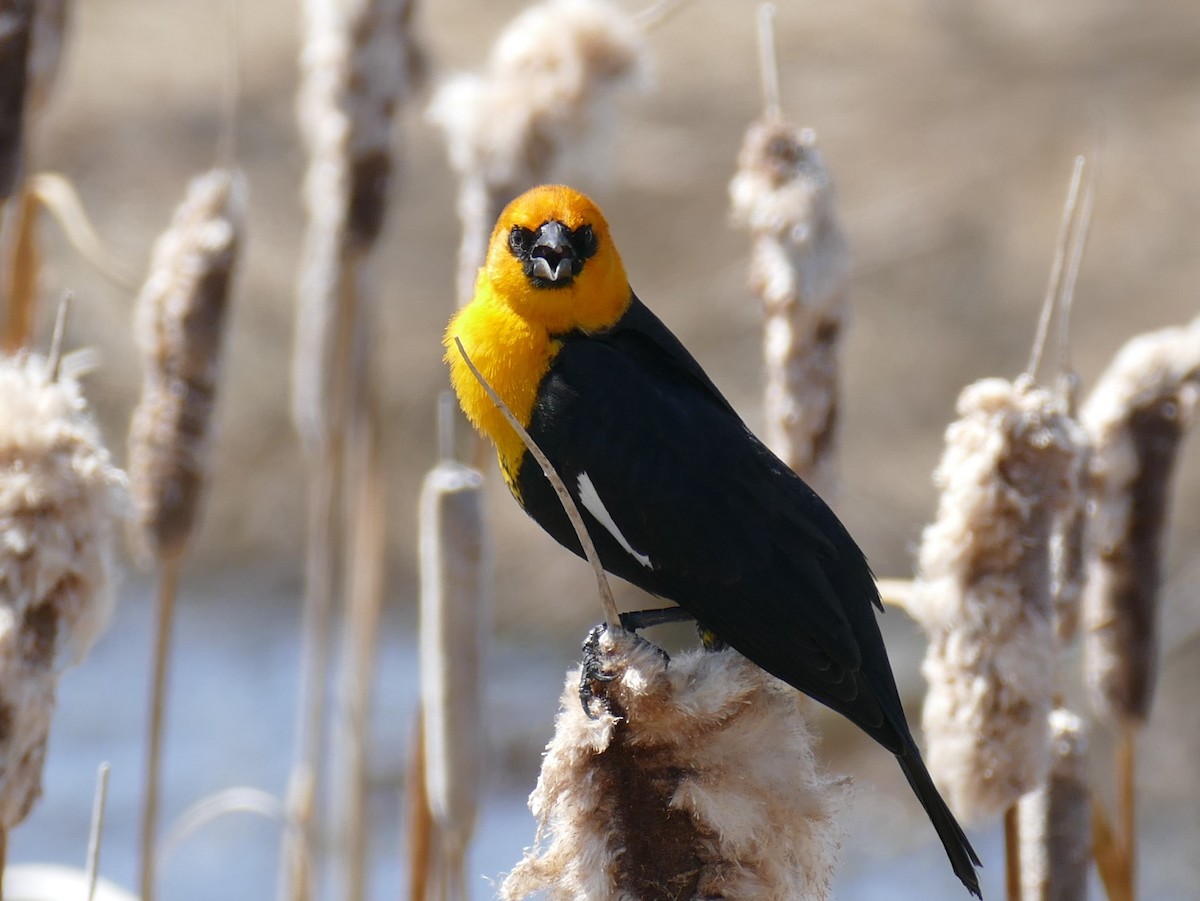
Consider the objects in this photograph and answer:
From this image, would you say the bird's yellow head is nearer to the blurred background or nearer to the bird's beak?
the bird's beak

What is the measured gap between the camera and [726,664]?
5.19 ft

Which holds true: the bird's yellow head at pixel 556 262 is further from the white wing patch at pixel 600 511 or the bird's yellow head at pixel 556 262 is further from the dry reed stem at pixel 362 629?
the dry reed stem at pixel 362 629

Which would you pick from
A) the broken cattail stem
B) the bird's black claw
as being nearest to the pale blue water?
the broken cattail stem

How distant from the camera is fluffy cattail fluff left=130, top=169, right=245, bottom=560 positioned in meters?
2.19

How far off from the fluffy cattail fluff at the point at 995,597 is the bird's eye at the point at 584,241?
0.52 meters

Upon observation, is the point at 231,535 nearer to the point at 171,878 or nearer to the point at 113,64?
the point at 171,878

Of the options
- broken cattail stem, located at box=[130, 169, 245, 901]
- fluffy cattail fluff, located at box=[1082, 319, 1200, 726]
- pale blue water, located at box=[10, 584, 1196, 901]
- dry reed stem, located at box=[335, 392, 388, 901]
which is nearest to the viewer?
fluffy cattail fluff, located at box=[1082, 319, 1200, 726]

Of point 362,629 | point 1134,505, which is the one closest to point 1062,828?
point 1134,505

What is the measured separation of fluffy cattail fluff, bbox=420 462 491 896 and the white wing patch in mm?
140

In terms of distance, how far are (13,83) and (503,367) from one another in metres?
0.76

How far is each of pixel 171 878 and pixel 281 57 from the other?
5.21 meters

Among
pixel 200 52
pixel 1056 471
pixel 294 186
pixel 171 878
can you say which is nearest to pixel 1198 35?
pixel 294 186

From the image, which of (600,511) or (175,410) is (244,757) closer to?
(175,410)

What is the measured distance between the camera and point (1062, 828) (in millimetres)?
1945
